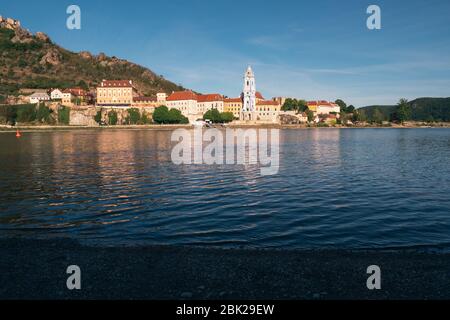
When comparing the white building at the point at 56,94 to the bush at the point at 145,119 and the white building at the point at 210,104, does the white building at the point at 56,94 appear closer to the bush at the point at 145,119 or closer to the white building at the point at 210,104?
the bush at the point at 145,119

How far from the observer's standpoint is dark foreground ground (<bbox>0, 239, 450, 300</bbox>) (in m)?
8.76

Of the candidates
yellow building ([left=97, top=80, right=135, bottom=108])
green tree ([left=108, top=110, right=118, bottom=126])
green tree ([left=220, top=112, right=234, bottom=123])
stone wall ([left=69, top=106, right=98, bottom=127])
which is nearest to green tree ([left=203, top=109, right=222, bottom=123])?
green tree ([left=220, top=112, right=234, bottom=123])

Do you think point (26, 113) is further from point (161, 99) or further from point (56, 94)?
point (161, 99)

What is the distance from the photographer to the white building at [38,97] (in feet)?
563

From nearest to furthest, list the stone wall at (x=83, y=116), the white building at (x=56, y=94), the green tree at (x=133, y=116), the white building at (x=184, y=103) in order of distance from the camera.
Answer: the stone wall at (x=83, y=116), the green tree at (x=133, y=116), the white building at (x=56, y=94), the white building at (x=184, y=103)

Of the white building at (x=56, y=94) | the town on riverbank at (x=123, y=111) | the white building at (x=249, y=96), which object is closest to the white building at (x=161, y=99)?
the town on riverbank at (x=123, y=111)

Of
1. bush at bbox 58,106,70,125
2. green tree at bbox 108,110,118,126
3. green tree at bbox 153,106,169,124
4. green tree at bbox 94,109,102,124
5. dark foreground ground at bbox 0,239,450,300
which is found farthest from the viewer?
green tree at bbox 153,106,169,124

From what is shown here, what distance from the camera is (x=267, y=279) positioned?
31.4 feet

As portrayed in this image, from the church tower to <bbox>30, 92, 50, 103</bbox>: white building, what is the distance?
97.9m

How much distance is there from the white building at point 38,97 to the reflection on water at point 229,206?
15730cm

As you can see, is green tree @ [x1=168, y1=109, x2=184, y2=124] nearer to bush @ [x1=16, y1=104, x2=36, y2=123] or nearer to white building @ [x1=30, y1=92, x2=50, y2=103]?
bush @ [x1=16, y1=104, x2=36, y2=123]

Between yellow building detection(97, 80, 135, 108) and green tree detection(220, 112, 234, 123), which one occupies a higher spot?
yellow building detection(97, 80, 135, 108)
